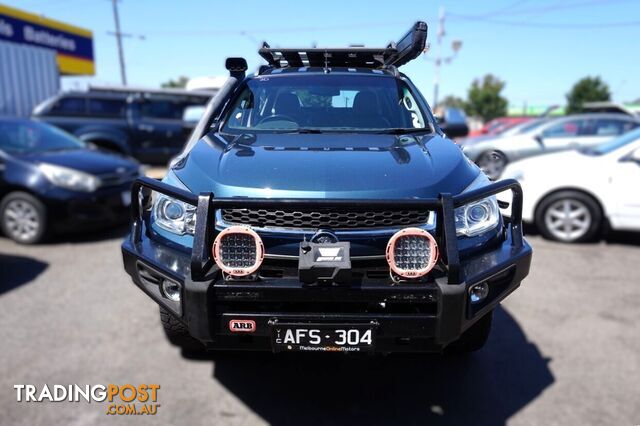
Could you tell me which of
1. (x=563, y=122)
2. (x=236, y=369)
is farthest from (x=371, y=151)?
(x=563, y=122)

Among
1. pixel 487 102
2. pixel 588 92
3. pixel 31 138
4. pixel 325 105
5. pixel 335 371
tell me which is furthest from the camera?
pixel 487 102

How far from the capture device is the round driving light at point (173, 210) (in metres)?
2.45

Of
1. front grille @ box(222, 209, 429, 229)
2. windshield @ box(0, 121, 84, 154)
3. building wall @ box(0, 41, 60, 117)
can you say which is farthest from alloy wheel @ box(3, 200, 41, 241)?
building wall @ box(0, 41, 60, 117)

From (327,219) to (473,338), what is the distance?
128 cm

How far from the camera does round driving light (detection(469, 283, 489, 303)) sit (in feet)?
7.33

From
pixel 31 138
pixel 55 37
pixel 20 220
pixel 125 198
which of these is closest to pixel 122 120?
pixel 31 138

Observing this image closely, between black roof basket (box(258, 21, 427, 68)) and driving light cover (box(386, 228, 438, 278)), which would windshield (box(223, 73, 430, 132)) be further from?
driving light cover (box(386, 228, 438, 278))

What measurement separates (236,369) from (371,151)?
5.19 ft

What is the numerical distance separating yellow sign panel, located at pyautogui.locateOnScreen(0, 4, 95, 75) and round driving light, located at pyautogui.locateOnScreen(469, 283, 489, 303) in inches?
856

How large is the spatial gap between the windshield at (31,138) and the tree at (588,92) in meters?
46.2

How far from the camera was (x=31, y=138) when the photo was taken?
6453 millimetres

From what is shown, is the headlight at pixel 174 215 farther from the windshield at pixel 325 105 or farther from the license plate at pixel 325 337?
the windshield at pixel 325 105

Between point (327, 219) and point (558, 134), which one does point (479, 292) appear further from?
point (558, 134)

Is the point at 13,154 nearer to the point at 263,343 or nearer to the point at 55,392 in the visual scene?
the point at 55,392
